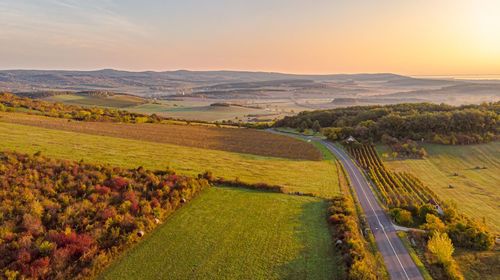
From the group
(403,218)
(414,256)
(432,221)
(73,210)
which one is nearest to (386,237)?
(414,256)

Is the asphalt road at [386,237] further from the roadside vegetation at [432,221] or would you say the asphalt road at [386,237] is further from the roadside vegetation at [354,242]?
the roadside vegetation at [432,221]

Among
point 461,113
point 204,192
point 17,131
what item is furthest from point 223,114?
point 204,192

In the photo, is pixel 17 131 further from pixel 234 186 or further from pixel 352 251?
pixel 352 251

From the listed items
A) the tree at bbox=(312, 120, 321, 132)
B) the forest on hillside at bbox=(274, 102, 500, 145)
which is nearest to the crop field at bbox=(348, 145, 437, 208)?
the forest on hillside at bbox=(274, 102, 500, 145)

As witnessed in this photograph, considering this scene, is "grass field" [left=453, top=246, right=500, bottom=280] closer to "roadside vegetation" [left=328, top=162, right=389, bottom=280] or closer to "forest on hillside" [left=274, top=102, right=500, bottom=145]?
"roadside vegetation" [left=328, top=162, right=389, bottom=280]

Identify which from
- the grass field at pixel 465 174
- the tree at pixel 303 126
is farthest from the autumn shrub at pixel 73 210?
the tree at pixel 303 126

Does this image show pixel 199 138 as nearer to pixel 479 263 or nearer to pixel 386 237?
pixel 386 237
